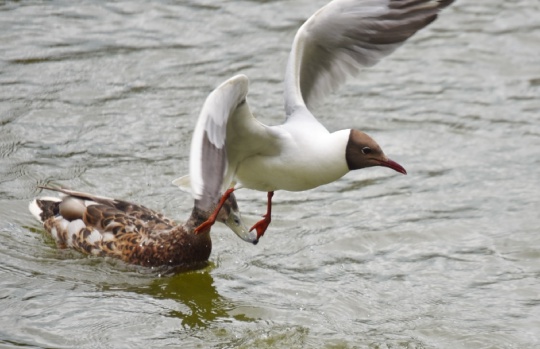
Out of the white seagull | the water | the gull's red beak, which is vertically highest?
the white seagull

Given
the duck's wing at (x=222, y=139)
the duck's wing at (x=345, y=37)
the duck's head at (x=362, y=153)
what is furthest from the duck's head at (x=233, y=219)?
the duck's head at (x=362, y=153)

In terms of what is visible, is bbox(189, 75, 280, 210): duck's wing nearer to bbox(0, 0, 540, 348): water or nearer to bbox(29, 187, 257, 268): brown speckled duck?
bbox(29, 187, 257, 268): brown speckled duck

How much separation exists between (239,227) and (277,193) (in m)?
1.63

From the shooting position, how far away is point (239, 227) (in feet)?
29.4

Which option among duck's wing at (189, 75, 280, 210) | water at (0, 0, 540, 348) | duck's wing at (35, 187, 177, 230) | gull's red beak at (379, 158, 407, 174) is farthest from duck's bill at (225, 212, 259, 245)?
gull's red beak at (379, 158, 407, 174)

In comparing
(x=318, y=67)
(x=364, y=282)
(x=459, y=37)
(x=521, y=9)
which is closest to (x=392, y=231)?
(x=364, y=282)

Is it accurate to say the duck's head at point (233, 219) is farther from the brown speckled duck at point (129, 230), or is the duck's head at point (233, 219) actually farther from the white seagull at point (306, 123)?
the white seagull at point (306, 123)

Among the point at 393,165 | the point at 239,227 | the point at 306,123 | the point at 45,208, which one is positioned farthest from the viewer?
the point at 45,208

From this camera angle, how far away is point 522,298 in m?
8.70

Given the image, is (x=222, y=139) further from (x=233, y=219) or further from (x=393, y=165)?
(x=233, y=219)

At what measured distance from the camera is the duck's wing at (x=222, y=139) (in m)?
6.61

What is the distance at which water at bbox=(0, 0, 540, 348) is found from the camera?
7.98m

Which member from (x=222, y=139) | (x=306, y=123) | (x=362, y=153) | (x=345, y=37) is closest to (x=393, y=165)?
(x=362, y=153)

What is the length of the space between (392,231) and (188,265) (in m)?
2.00
